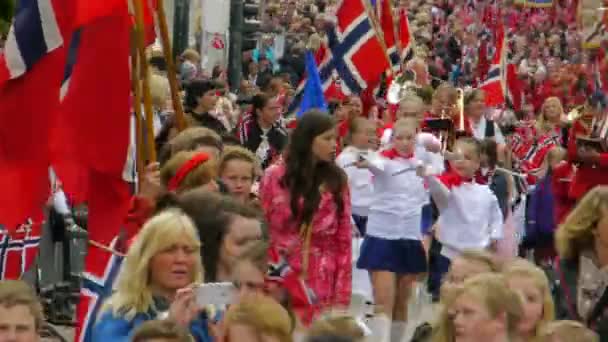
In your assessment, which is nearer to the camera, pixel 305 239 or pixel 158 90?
pixel 305 239

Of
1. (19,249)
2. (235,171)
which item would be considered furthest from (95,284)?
(19,249)

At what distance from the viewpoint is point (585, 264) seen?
28.8ft

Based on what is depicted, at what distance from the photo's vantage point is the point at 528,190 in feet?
60.3

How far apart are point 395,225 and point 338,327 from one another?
7263 millimetres

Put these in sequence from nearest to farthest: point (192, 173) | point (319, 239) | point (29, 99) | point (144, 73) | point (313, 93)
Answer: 1. point (192, 173)
2. point (29, 99)
3. point (144, 73)
4. point (319, 239)
5. point (313, 93)

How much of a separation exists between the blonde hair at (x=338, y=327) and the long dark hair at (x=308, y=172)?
14.6ft

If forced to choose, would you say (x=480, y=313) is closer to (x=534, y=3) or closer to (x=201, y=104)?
(x=201, y=104)

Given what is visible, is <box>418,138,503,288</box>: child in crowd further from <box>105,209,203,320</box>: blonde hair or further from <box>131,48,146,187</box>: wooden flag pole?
<box>105,209,203,320</box>: blonde hair

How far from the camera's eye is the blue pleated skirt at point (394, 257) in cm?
1388

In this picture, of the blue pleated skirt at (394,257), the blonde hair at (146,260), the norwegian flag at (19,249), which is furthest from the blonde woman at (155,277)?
the blue pleated skirt at (394,257)

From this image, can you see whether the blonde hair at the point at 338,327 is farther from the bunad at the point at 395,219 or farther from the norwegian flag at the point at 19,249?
the bunad at the point at 395,219

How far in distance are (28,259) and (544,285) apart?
373 centimetres

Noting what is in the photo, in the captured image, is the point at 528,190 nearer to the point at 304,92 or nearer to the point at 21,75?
the point at 304,92

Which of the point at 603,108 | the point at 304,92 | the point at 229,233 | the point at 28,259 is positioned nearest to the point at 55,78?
the point at 28,259
